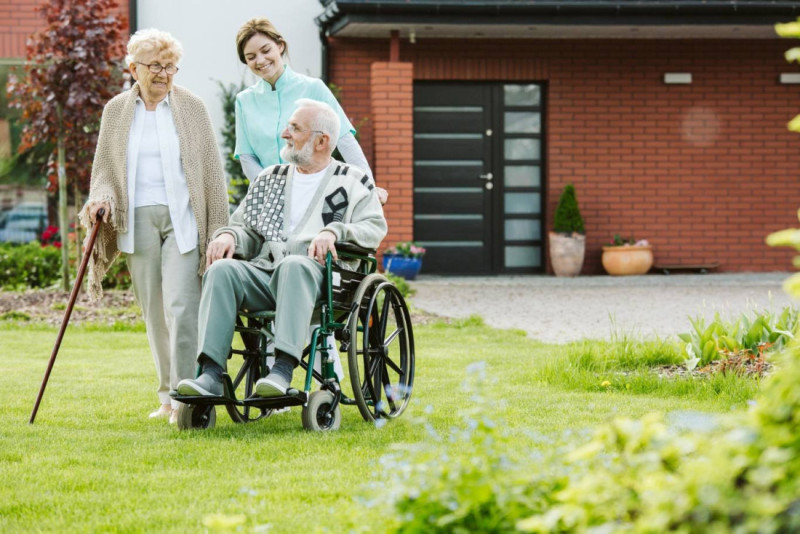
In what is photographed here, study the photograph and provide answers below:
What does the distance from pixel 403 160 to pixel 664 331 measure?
4835mm

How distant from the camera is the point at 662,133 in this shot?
42.1ft

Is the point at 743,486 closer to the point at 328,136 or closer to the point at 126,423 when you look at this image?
the point at 328,136

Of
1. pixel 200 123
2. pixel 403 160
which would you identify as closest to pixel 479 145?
pixel 403 160

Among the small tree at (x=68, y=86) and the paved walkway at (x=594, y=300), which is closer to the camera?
the paved walkway at (x=594, y=300)

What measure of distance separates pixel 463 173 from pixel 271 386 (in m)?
8.84

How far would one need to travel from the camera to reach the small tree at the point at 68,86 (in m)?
9.91

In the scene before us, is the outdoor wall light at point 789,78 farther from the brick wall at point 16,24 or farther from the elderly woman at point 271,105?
the elderly woman at point 271,105

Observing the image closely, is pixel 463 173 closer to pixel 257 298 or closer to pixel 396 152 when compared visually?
pixel 396 152

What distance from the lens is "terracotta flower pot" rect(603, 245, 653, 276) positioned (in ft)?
40.6

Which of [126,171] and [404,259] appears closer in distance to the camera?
[126,171]

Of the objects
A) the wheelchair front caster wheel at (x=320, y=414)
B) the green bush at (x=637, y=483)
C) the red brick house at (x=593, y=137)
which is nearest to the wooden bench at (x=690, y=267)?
the red brick house at (x=593, y=137)

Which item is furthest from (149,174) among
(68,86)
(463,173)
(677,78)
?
(677,78)

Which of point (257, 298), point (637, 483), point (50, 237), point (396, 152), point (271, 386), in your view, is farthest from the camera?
point (50, 237)

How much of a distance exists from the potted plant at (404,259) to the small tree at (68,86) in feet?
10.2
